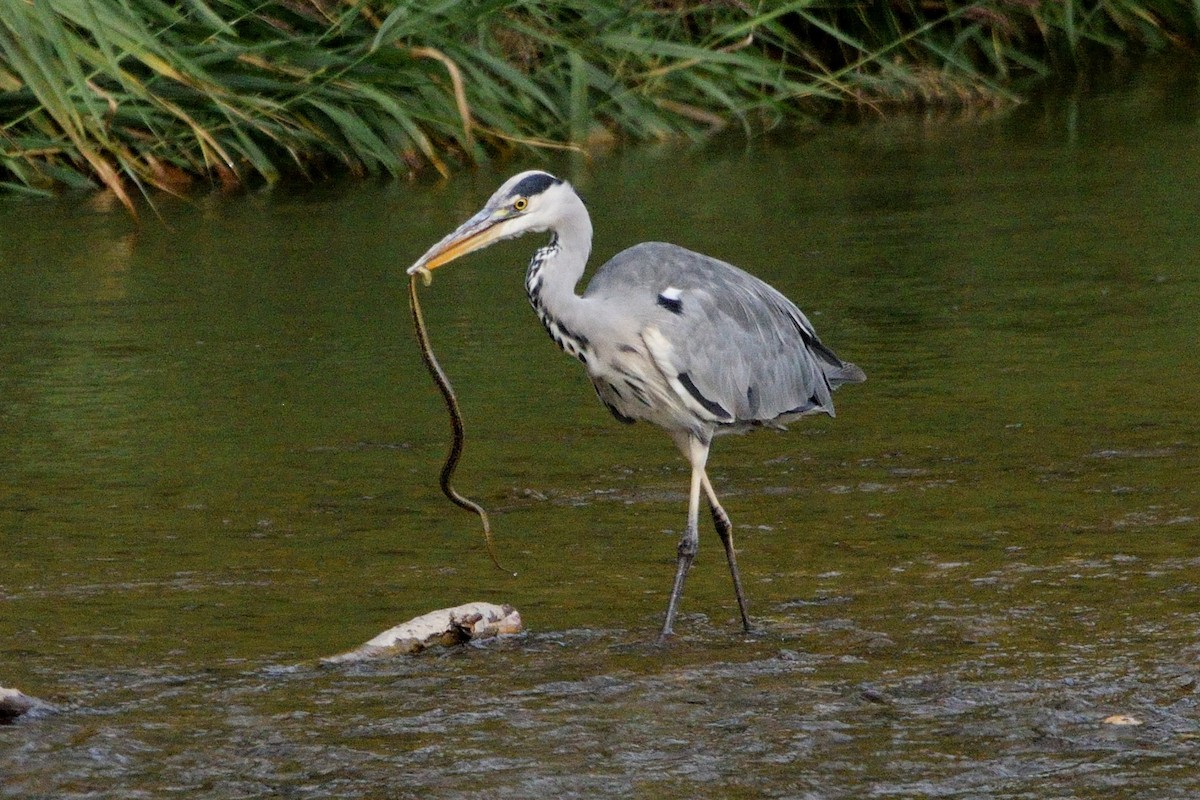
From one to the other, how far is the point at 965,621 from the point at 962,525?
810 mm

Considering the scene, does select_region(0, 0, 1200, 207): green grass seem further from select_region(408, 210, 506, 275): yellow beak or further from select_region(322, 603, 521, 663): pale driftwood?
select_region(322, 603, 521, 663): pale driftwood

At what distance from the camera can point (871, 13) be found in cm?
1395

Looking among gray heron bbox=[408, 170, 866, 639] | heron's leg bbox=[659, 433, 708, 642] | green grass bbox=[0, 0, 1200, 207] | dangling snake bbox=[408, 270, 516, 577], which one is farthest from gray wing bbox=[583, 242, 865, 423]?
green grass bbox=[0, 0, 1200, 207]

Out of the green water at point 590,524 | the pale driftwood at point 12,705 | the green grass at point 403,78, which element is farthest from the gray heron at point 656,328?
the green grass at point 403,78

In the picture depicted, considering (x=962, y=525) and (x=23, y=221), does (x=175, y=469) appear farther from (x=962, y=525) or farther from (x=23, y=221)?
(x=23, y=221)

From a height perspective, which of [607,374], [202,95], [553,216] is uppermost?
[202,95]

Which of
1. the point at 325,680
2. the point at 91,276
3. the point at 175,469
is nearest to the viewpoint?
the point at 325,680

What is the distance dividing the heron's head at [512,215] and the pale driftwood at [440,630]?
0.80 m

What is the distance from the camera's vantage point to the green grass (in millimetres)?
10250

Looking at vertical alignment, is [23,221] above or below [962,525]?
above

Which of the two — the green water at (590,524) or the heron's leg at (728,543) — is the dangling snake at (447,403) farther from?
the heron's leg at (728,543)

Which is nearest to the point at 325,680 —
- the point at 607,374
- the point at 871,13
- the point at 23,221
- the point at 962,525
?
the point at 607,374

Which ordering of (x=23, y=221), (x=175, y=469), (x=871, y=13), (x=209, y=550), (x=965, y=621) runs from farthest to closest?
(x=871, y=13)
(x=23, y=221)
(x=175, y=469)
(x=209, y=550)
(x=965, y=621)

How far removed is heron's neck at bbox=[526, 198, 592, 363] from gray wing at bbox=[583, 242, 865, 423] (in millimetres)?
100
